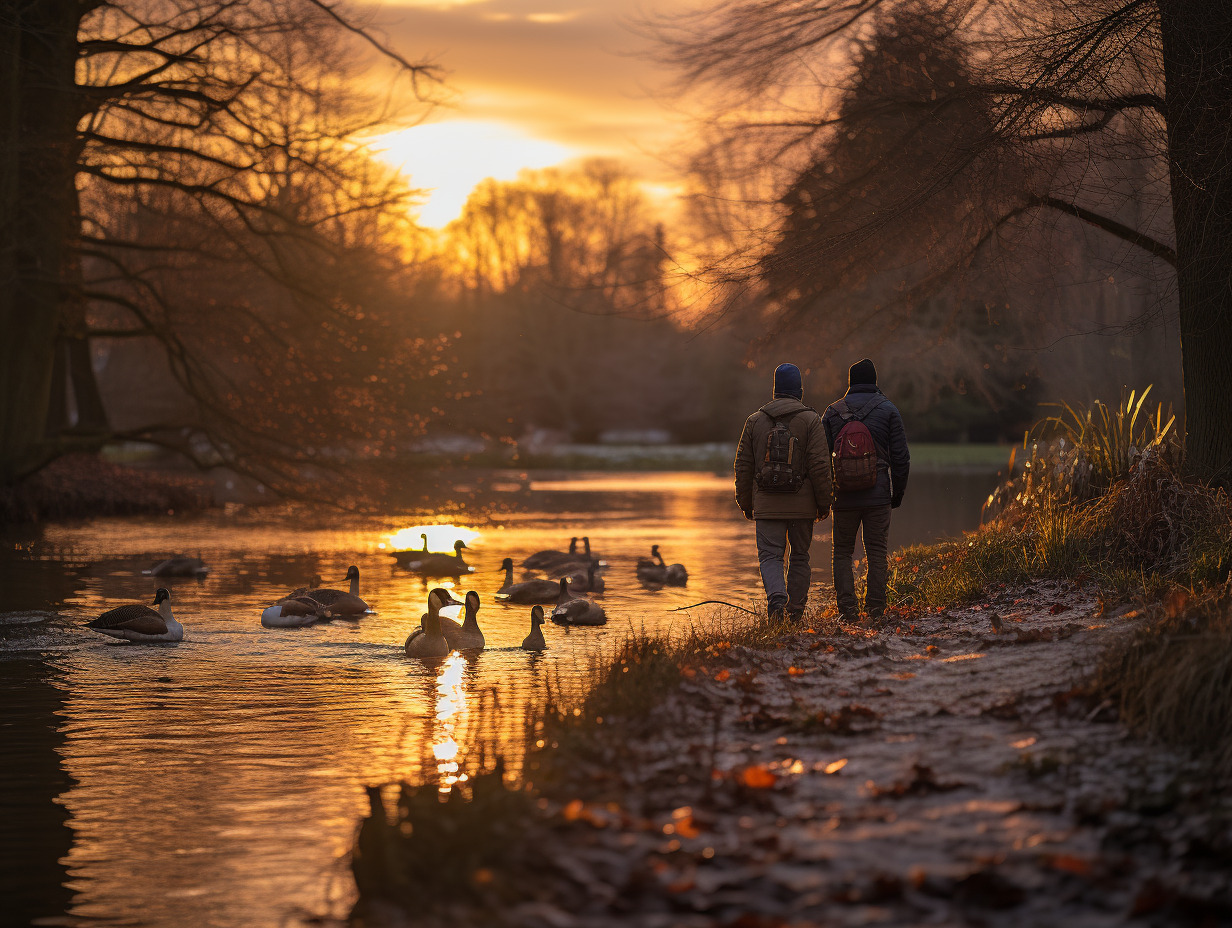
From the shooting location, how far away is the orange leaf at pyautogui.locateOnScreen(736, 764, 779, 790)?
6117 mm

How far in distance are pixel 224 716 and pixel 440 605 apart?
3.42m

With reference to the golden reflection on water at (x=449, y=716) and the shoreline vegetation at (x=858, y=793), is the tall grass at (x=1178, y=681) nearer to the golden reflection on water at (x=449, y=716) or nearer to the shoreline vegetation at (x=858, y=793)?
the shoreline vegetation at (x=858, y=793)

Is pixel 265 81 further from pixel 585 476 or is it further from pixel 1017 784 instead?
pixel 585 476

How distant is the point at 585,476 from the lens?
53.2 m

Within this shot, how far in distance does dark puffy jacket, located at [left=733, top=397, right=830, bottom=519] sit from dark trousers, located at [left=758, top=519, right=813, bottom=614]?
157mm

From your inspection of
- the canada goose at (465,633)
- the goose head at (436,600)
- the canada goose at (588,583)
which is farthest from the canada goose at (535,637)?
the canada goose at (588,583)

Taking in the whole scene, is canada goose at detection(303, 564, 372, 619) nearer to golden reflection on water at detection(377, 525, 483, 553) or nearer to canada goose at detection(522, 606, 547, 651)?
canada goose at detection(522, 606, 547, 651)

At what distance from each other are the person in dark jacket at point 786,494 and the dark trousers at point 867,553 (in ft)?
0.86

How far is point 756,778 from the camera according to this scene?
6.18m

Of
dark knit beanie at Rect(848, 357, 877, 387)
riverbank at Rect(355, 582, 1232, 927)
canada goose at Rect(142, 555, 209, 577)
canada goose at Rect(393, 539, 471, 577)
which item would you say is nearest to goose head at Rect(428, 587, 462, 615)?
riverbank at Rect(355, 582, 1232, 927)

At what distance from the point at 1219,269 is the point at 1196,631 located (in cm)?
601

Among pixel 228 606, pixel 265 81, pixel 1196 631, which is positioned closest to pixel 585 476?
pixel 265 81

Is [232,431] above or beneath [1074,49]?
beneath

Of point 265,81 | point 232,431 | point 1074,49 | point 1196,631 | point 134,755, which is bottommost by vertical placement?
point 134,755
